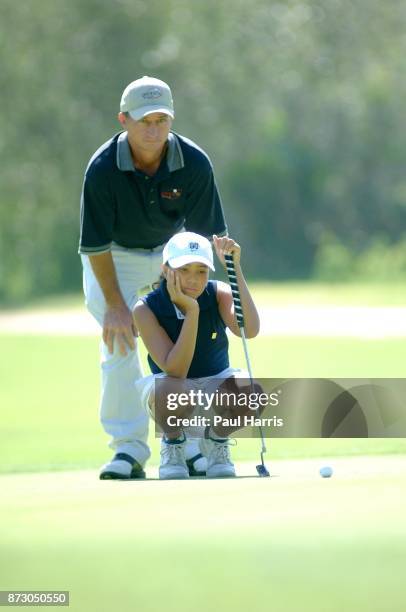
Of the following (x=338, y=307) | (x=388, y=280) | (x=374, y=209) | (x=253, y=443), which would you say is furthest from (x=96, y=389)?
(x=374, y=209)

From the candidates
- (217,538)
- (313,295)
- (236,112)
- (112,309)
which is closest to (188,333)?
(112,309)

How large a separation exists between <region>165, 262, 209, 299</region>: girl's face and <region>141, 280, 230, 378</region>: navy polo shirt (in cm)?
12

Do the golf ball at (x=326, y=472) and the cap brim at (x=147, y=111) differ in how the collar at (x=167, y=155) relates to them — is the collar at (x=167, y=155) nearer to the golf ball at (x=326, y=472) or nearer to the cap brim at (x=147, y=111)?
the cap brim at (x=147, y=111)

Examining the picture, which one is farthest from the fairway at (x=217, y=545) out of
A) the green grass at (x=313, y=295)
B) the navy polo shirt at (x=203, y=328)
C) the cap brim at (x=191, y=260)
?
the green grass at (x=313, y=295)

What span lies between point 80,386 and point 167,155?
7.27 metres

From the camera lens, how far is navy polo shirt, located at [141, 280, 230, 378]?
215 inches

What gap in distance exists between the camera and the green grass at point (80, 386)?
8008 millimetres

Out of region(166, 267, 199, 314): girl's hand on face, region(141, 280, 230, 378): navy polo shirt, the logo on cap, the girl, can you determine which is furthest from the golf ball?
the logo on cap

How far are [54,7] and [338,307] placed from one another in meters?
14.1

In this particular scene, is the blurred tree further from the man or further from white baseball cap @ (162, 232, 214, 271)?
white baseball cap @ (162, 232, 214, 271)

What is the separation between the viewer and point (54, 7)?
34.3 m

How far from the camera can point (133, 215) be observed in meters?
6.07

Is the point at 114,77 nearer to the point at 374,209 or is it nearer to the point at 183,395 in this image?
the point at 374,209

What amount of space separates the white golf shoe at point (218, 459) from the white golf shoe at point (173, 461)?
101mm
